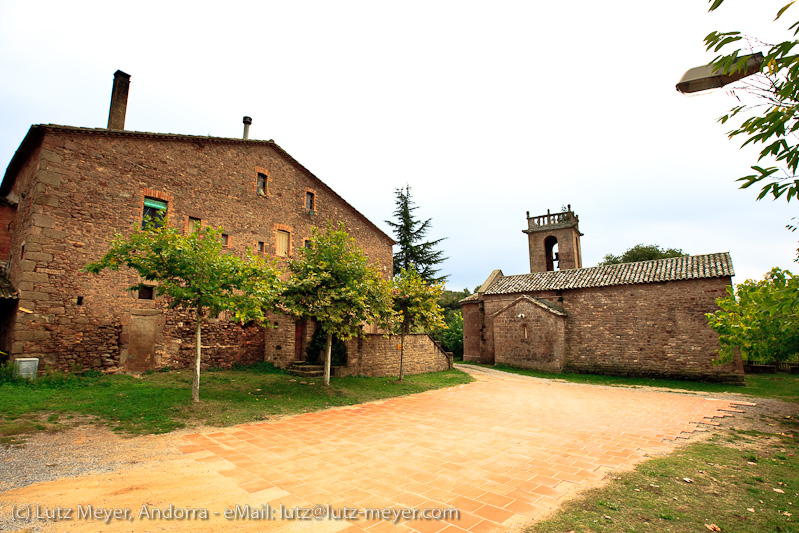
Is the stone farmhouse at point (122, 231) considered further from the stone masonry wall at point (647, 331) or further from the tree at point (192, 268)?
the stone masonry wall at point (647, 331)

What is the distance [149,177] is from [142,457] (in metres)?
12.3

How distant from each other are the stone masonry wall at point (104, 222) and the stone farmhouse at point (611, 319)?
14.5 m

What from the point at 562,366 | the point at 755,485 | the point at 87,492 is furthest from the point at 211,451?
the point at 562,366

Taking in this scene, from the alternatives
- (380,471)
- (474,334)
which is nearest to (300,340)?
(380,471)

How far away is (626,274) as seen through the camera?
801 inches

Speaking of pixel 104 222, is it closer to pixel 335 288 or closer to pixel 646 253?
pixel 335 288

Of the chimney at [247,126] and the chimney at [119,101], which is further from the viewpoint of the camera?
the chimney at [247,126]

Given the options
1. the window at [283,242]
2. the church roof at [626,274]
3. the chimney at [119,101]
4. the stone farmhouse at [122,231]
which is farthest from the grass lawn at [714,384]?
the chimney at [119,101]

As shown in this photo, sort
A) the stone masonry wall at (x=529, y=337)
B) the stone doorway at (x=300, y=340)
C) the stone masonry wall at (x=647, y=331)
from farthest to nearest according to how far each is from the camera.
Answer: the stone masonry wall at (x=529, y=337), the stone masonry wall at (x=647, y=331), the stone doorway at (x=300, y=340)

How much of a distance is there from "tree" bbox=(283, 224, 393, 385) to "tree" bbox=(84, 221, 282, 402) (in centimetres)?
203

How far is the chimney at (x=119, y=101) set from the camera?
14617mm

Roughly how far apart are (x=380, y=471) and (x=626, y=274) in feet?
66.1

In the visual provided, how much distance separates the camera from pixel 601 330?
2002 cm

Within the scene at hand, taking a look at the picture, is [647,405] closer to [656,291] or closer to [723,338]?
[723,338]
